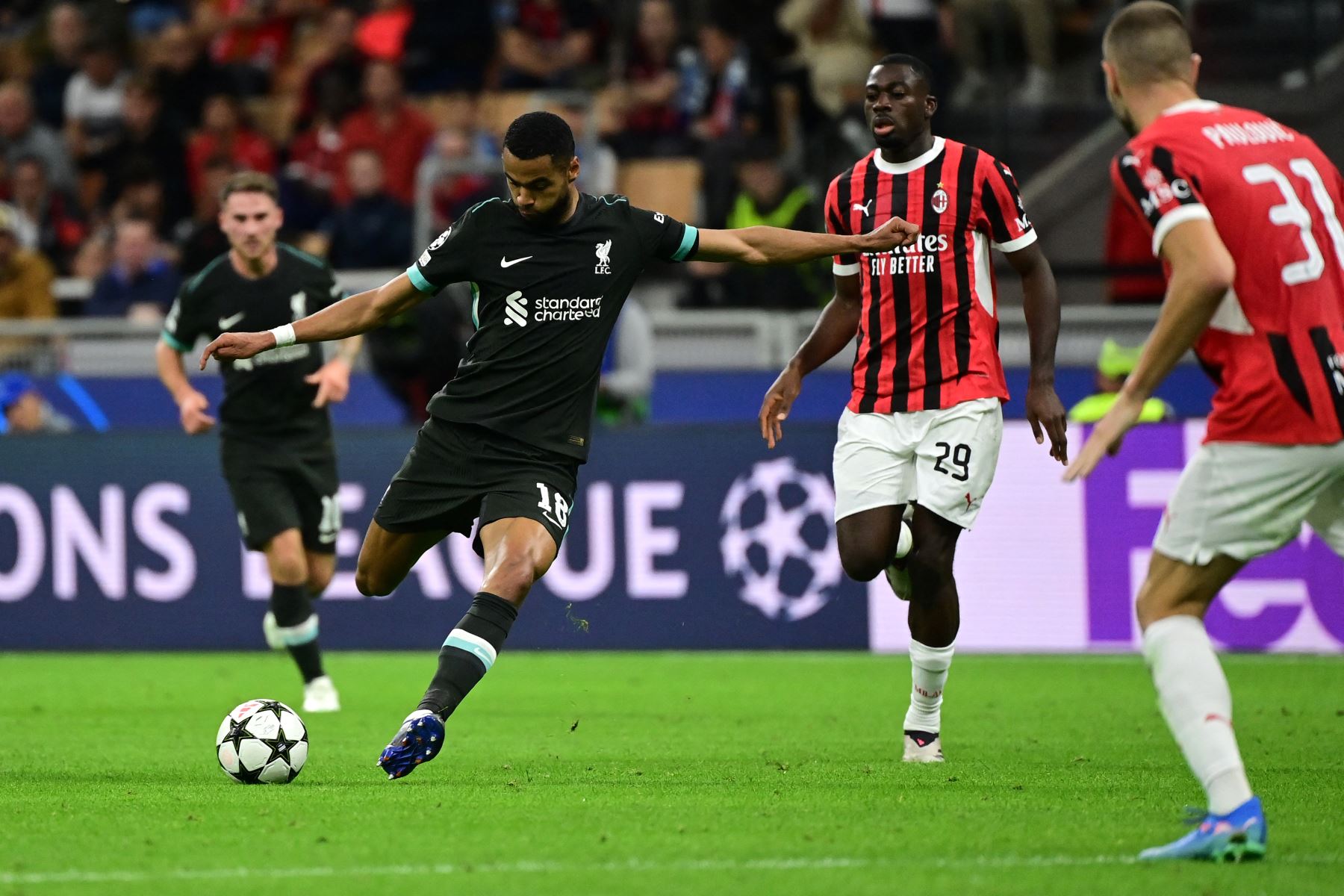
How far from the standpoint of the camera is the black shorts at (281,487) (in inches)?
390

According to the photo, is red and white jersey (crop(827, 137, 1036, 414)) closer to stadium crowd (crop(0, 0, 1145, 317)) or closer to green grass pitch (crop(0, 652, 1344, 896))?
green grass pitch (crop(0, 652, 1344, 896))

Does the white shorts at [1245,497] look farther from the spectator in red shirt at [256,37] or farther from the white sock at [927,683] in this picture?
the spectator in red shirt at [256,37]

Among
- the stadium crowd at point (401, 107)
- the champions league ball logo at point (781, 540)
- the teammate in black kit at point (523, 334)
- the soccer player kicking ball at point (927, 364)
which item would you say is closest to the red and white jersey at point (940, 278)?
the soccer player kicking ball at point (927, 364)

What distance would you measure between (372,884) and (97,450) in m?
9.24

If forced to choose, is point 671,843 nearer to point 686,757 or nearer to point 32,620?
point 686,757

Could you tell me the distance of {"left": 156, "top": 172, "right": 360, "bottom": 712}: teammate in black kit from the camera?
988 centimetres

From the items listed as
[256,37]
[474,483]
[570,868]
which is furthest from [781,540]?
[256,37]

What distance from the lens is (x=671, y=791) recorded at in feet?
21.7

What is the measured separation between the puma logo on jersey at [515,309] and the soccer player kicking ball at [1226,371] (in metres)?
2.53

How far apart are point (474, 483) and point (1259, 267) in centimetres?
303

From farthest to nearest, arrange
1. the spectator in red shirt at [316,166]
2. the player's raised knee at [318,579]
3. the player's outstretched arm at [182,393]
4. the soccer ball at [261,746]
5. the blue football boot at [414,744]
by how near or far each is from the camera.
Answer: the spectator in red shirt at [316,166]
the player's raised knee at [318,579]
the player's outstretched arm at [182,393]
the soccer ball at [261,746]
the blue football boot at [414,744]

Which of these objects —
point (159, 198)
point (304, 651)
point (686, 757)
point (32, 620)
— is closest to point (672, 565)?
point (304, 651)

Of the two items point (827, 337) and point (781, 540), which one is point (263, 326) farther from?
point (781, 540)

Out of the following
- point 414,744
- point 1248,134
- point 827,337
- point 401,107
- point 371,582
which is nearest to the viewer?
point 1248,134
